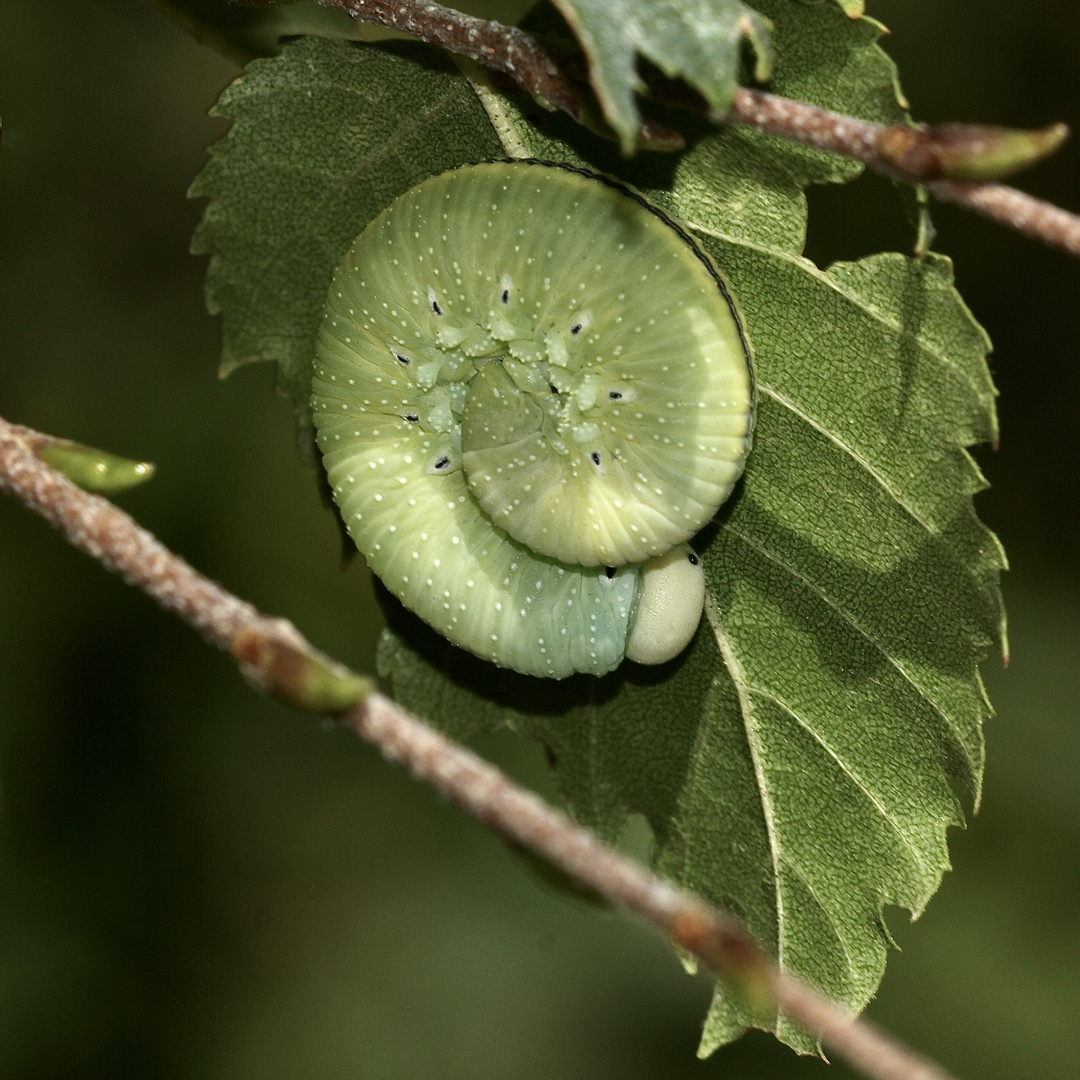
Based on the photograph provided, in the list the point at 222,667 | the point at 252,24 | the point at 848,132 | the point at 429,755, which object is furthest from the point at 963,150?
the point at 222,667

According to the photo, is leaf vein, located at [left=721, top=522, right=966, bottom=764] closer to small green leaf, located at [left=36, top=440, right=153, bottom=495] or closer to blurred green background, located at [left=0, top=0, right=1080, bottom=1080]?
small green leaf, located at [left=36, top=440, right=153, bottom=495]

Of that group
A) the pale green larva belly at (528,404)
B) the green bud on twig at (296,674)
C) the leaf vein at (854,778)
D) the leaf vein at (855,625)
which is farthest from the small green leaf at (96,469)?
the leaf vein at (854,778)

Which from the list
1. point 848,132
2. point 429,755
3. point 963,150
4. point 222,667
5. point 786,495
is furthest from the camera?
point 222,667

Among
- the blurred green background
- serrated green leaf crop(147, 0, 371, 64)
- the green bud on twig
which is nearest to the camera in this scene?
the green bud on twig

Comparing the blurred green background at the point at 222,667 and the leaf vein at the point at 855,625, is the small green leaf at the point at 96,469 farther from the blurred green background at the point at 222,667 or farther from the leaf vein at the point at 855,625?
the blurred green background at the point at 222,667

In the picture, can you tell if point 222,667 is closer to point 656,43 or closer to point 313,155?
point 313,155

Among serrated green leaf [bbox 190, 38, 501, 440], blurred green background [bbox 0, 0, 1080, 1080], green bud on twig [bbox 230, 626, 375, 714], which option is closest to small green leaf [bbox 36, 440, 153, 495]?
green bud on twig [bbox 230, 626, 375, 714]
